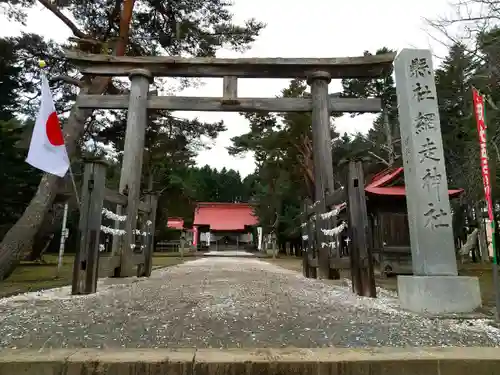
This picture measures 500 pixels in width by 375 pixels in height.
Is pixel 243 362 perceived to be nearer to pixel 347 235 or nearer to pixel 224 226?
pixel 347 235

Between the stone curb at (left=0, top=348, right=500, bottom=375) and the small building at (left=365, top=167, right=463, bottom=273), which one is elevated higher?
the small building at (left=365, top=167, right=463, bottom=273)

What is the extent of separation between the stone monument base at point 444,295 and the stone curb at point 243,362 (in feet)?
5.48

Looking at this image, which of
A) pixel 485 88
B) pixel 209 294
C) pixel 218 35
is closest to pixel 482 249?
pixel 485 88

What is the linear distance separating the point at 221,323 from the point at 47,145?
4700 millimetres

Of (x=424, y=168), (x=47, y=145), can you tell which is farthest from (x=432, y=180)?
(x=47, y=145)

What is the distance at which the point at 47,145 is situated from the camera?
19.2ft

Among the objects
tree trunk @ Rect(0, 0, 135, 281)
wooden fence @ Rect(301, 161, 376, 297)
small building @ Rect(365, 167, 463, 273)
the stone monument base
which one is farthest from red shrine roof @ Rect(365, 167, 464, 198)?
tree trunk @ Rect(0, 0, 135, 281)

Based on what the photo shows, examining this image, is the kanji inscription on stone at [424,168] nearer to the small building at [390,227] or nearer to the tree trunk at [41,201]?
the small building at [390,227]

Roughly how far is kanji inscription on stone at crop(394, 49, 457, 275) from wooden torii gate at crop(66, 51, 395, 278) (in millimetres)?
2990

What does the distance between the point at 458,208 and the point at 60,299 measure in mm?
17251

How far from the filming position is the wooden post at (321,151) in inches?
275

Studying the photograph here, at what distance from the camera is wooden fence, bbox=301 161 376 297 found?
4805 mm

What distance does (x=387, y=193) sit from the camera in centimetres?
1033

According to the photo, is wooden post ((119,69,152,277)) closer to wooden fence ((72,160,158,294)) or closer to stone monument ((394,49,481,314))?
wooden fence ((72,160,158,294))
